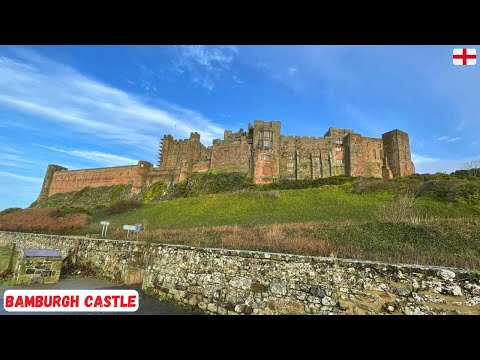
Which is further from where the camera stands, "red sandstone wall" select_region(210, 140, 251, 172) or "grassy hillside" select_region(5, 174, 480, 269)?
"red sandstone wall" select_region(210, 140, 251, 172)

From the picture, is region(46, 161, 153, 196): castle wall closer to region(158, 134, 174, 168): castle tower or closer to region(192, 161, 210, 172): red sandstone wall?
region(158, 134, 174, 168): castle tower

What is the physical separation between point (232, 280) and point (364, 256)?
14.3 feet

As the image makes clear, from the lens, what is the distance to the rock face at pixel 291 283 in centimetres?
521

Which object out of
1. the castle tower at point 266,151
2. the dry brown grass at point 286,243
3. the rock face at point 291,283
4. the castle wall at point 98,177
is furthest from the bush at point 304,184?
the castle wall at point 98,177

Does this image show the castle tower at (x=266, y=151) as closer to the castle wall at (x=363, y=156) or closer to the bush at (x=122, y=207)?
the castle wall at (x=363, y=156)

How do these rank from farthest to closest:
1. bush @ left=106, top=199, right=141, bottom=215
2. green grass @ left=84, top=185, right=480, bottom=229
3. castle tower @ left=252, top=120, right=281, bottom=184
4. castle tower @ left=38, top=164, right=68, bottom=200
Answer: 1. castle tower @ left=38, top=164, right=68, bottom=200
2. castle tower @ left=252, top=120, right=281, bottom=184
3. bush @ left=106, top=199, right=141, bottom=215
4. green grass @ left=84, top=185, right=480, bottom=229

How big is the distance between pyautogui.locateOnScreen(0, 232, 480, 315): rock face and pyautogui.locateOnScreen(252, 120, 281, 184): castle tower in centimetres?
3532

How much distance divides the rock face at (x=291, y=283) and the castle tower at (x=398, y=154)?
52.1 m

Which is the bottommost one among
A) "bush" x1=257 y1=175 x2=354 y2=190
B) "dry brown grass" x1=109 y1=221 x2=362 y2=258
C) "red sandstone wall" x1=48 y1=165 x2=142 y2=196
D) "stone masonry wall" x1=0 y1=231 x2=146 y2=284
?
"stone masonry wall" x1=0 y1=231 x2=146 y2=284

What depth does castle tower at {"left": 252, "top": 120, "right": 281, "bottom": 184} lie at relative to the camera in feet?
153

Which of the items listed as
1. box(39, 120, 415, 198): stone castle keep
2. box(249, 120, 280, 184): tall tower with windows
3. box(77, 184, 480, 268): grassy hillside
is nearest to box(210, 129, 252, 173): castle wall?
box(39, 120, 415, 198): stone castle keep

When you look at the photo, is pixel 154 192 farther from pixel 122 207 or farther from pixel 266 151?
pixel 266 151

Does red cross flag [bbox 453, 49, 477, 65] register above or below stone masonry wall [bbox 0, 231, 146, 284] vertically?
above
